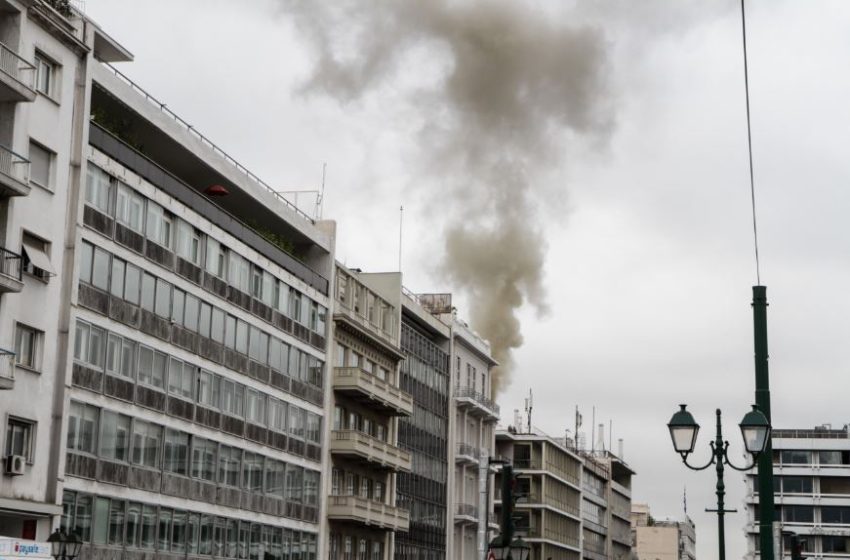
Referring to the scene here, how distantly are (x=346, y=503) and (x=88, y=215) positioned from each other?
98.1ft

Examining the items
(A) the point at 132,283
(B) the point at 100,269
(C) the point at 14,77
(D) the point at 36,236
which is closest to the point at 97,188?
(B) the point at 100,269

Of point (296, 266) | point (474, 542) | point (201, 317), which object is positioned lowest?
point (474, 542)

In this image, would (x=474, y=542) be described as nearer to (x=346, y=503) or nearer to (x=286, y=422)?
(x=346, y=503)

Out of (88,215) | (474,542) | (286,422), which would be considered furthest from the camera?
(474,542)

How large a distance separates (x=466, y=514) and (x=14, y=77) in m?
65.5

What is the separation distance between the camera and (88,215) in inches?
1953

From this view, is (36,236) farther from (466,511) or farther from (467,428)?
(467,428)

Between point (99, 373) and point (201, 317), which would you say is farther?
point (201, 317)

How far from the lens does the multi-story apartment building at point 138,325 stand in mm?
45750

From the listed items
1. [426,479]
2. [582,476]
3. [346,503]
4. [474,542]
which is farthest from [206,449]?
[582,476]

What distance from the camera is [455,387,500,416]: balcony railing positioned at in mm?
102938

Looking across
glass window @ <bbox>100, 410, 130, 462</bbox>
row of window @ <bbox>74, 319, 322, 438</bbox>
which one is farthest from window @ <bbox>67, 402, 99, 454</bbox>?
row of window @ <bbox>74, 319, 322, 438</bbox>

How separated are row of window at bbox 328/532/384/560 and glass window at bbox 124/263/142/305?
2563 centimetres

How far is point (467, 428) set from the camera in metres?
106
